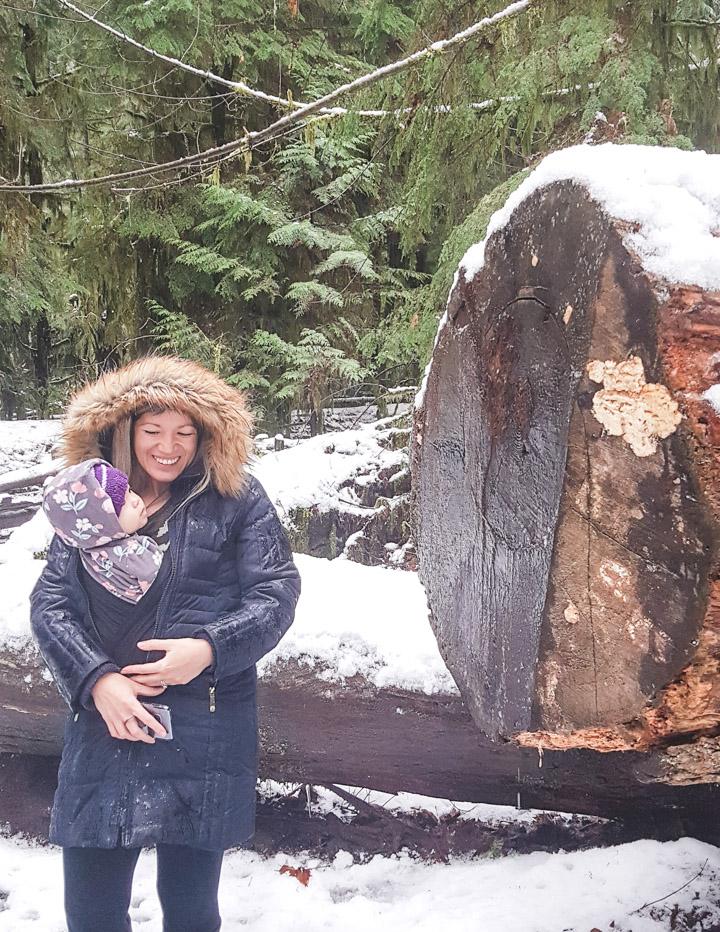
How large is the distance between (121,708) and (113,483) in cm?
52

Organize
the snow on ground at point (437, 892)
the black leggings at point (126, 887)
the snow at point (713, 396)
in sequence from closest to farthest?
the snow at point (713, 396) → the black leggings at point (126, 887) → the snow on ground at point (437, 892)

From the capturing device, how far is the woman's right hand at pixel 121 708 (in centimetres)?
156

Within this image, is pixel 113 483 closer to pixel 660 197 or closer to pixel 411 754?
pixel 660 197

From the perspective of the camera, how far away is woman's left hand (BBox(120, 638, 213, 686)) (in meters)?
1.57

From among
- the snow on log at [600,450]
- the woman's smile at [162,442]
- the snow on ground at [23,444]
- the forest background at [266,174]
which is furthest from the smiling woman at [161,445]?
the snow on ground at [23,444]

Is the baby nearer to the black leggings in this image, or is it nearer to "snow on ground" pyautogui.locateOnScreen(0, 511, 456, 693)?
the black leggings

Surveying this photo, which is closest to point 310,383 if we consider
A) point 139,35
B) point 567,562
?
point 139,35

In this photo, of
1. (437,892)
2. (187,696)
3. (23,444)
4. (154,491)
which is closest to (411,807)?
(437,892)

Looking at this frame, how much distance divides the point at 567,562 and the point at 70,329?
1038 cm

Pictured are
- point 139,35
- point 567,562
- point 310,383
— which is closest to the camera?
point 567,562

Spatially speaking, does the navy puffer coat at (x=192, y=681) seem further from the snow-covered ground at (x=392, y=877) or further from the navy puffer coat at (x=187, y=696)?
the snow-covered ground at (x=392, y=877)

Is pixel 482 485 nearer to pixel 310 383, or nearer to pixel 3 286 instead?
pixel 310 383

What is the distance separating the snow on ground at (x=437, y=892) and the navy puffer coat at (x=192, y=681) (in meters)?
0.88

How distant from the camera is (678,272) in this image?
3.38 ft
